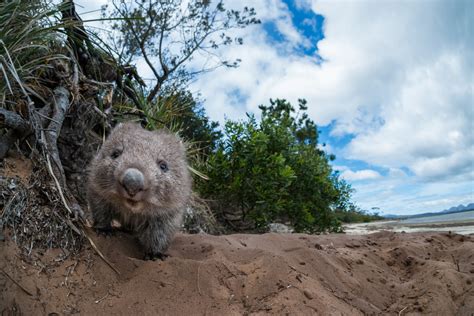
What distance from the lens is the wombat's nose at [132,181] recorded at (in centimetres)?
256

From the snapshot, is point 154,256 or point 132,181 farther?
point 154,256

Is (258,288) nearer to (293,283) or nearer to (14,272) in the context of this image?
(293,283)

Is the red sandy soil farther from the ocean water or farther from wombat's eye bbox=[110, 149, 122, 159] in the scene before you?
the ocean water

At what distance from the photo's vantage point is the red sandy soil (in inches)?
95.7

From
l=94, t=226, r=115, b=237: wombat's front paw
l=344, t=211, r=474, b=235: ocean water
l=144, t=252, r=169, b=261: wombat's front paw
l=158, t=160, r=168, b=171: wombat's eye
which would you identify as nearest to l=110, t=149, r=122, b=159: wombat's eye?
l=158, t=160, r=168, b=171: wombat's eye

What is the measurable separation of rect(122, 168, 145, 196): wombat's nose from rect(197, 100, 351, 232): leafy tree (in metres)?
4.10

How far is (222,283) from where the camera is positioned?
2.79m

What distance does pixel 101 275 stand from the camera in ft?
8.84

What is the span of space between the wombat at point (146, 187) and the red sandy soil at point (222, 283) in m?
0.17

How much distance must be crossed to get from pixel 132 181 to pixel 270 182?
4.26 m

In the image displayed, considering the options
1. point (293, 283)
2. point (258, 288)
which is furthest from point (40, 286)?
point (293, 283)

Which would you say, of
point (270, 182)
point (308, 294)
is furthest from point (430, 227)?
point (308, 294)

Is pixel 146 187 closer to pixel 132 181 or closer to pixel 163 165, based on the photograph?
pixel 132 181

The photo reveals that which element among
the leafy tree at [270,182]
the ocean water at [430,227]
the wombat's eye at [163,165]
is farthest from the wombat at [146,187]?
the ocean water at [430,227]
